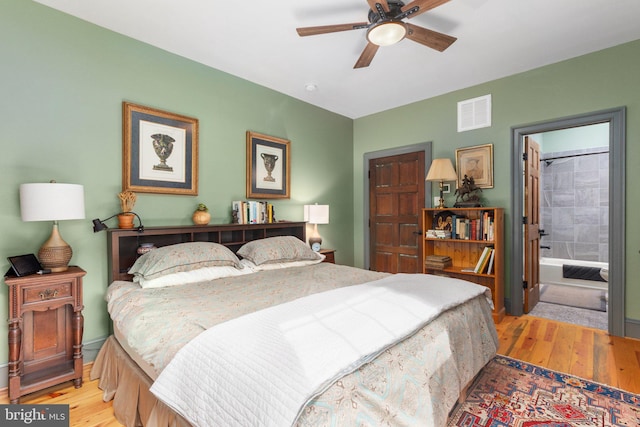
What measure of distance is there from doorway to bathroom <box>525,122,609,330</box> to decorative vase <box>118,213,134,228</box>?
5.06 metres

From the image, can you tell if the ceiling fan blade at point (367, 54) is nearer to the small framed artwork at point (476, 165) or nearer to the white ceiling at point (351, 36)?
the white ceiling at point (351, 36)

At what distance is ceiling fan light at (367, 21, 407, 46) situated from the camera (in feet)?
6.50

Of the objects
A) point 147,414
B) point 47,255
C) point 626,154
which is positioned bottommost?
point 147,414

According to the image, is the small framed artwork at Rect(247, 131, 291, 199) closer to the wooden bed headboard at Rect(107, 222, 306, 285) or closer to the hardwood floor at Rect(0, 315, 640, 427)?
the wooden bed headboard at Rect(107, 222, 306, 285)

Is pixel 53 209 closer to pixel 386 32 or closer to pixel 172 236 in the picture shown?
pixel 172 236

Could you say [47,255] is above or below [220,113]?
below

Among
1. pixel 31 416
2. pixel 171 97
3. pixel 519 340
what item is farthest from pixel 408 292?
pixel 171 97

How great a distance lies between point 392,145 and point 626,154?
8.09 feet

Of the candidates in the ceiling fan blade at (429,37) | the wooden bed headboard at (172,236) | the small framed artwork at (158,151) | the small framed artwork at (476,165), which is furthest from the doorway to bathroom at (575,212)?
the small framed artwork at (158,151)

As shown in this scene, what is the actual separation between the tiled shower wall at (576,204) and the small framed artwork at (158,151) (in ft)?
19.0

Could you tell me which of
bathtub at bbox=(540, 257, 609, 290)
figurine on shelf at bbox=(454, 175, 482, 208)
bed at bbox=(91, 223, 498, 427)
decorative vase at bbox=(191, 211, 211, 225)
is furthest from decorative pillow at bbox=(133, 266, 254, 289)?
bathtub at bbox=(540, 257, 609, 290)

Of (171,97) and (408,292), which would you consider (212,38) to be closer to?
(171,97)

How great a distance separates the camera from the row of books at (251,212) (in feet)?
10.5

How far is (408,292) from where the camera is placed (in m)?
1.74
